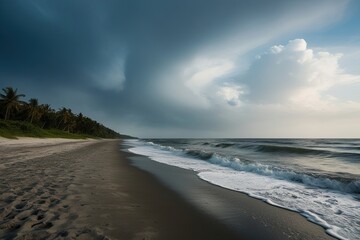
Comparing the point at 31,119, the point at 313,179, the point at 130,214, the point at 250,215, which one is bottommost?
the point at 250,215

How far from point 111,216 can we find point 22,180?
5.06 meters

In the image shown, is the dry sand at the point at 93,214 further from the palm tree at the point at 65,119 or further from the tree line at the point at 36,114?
the palm tree at the point at 65,119

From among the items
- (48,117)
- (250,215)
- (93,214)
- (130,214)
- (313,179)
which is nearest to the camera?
(93,214)

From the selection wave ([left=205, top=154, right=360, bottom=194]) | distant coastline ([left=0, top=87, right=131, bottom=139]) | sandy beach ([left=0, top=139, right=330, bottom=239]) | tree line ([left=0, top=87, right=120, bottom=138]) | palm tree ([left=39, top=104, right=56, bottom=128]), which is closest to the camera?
sandy beach ([left=0, top=139, right=330, bottom=239])

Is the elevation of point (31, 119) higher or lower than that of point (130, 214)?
higher

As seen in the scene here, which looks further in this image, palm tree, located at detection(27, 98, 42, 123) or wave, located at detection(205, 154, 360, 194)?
palm tree, located at detection(27, 98, 42, 123)

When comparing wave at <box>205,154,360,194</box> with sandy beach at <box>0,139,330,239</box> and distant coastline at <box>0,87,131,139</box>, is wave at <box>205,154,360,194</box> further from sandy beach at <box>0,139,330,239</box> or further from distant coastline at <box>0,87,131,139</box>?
distant coastline at <box>0,87,131,139</box>

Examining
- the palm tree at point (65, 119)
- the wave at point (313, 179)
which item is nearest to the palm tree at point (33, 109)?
the palm tree at point (65, 119)

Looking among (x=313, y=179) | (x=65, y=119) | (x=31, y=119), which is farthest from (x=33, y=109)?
(x=313, y=179)

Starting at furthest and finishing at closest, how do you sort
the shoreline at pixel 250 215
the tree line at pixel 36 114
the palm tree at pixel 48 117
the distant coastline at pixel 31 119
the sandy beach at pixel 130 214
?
the palm tree at pixel 48 117 → the tree line at pixel 36 114 → the distant coastline at pixel 31 119 → the shoreline at pixel 250 215 → the sandy beach at pixel 130 214

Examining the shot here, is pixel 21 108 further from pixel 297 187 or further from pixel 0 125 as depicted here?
pixel 297 187

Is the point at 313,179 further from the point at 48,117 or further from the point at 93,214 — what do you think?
the point at 48,117

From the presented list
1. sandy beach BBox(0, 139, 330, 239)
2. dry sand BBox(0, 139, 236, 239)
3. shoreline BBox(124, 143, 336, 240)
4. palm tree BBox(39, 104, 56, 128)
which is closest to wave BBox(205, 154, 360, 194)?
shoreline BBox(124, 143, 336, 240)

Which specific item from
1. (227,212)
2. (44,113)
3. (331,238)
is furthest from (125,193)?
(44,113)
